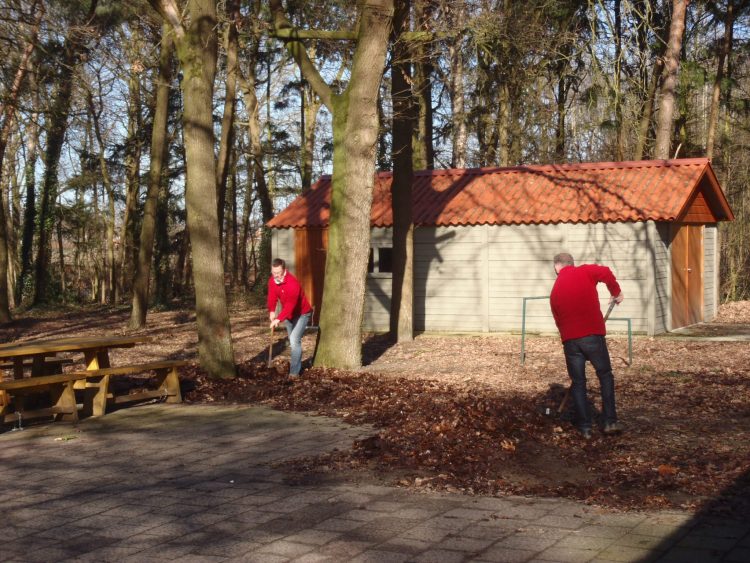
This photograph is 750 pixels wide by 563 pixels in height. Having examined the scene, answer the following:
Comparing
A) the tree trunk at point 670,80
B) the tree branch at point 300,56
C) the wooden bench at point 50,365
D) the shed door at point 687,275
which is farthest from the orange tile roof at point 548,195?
the wooden bench at point 50,365

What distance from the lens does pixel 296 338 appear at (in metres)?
14.0

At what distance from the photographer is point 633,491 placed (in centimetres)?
728

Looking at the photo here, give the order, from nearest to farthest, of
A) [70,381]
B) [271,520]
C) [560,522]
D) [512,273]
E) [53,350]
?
[560,522] < [271,520] < [53,350] < [70,381] < [512,273]

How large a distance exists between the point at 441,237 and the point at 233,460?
14.2 metres

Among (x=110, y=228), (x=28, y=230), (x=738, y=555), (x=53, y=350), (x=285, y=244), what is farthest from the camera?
(x=110, y=228)

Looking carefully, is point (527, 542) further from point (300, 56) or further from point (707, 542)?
point (300, 56)

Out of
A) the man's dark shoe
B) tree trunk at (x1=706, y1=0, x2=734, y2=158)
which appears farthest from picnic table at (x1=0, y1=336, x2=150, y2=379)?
tree trunk at (x1=706, y1=0, x2=734, y2=158)

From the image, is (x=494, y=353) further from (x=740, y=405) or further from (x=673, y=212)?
(x=740, y=405)

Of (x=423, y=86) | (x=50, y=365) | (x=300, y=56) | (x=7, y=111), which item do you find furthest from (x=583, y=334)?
(x=7, y=111)

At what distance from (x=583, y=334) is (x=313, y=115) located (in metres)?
31.5

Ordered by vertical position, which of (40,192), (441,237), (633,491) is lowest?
(633,491)

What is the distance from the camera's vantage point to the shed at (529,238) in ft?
68.1

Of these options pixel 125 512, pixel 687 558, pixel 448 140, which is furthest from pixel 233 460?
pixel 448 140

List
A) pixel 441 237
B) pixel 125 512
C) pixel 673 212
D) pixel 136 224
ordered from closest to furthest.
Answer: pixel 125 512, pixel 673 212, pixel 441 237, pixel 136 224
